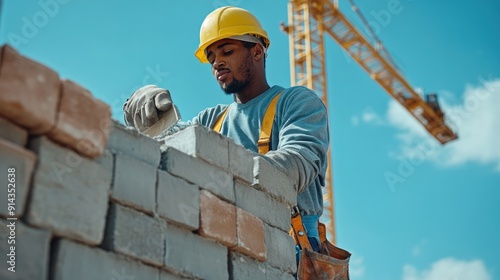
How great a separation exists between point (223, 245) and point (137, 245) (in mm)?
684

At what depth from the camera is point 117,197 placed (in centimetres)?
341

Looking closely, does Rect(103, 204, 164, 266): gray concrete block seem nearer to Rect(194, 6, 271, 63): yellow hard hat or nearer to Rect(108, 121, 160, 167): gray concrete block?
Rect(108, 121, 160, 167): gray concrete block

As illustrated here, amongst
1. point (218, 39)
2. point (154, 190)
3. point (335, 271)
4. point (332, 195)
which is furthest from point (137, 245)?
point (332, 195)

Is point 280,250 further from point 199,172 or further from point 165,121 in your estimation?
point 165,121

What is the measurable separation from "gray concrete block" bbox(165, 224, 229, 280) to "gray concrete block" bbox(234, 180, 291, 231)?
1.24ft

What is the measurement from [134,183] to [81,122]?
468 millimetres

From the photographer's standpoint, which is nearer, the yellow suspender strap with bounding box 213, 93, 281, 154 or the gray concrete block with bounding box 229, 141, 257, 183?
the gray concrete block with bounding box 229, 141, 257, 183

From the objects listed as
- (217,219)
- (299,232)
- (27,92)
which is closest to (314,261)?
(299,232)

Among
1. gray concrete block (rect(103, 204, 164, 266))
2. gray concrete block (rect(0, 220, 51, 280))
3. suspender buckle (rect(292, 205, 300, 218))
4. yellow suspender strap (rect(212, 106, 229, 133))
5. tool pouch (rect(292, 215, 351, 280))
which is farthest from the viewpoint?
yellow suspender strap (rect(212, 106, 229, 133))

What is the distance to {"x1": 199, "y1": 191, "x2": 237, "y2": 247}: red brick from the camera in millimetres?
3879

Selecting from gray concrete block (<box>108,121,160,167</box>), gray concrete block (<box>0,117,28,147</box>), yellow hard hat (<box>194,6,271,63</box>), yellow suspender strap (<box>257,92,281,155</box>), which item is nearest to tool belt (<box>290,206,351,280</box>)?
yellow suspender strap (<box>257,92,281,155</box>)

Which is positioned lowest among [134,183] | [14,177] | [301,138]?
[14,177]

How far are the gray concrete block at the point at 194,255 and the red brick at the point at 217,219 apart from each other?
1.6 inches

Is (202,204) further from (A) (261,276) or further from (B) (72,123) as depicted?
(B) (72,123)
